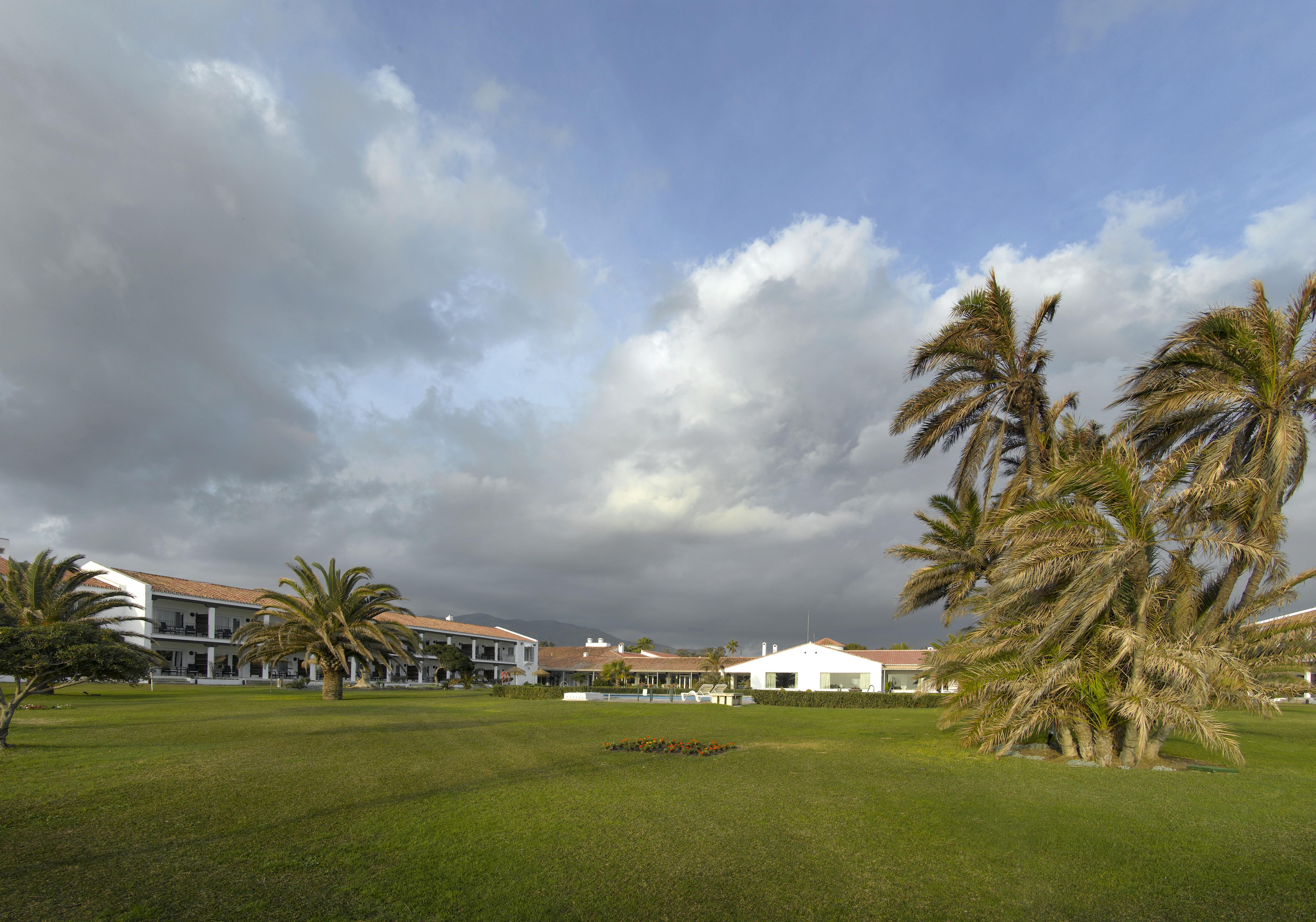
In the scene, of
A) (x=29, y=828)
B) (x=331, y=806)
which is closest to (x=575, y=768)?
(x=331, y=806)

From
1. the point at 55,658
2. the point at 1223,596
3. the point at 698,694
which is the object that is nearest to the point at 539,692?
the point at 698,694

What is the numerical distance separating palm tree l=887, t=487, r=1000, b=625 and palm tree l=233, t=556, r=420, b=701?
21.1m

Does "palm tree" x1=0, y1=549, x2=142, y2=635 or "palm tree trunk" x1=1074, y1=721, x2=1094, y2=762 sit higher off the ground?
"palm tree" x1=0, y1=549, x2=142, y2=635

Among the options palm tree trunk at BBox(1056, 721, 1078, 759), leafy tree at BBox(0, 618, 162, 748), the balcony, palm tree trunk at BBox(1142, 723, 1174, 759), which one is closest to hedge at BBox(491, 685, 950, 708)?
the balcony

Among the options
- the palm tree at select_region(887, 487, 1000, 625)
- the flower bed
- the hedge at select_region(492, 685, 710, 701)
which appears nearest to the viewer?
the flower bed

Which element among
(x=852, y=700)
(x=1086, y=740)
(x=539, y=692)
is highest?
(x=1086, y=740)

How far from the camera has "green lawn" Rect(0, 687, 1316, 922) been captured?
609 centimetres

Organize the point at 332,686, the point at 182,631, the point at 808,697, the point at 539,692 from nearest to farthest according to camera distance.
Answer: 1. the point at 332,686
2. the point at 808,697
3. the point at 539,692
4. the point at 182,631

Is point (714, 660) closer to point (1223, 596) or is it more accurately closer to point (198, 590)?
point (198, 590)

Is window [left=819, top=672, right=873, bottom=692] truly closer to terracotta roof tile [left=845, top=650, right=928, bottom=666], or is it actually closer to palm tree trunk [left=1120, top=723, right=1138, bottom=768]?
terracotta roof tile [left=845, top=650, right=928, bottom=666]

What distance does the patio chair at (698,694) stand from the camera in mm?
44844

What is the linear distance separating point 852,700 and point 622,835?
36029 mm

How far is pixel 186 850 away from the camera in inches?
282

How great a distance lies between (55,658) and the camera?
46.9 feet
